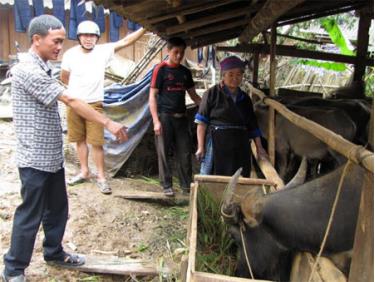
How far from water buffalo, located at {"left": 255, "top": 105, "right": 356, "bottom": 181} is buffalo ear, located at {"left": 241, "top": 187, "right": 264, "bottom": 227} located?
1507mm

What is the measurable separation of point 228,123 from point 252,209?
166 cm

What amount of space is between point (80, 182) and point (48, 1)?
649cm

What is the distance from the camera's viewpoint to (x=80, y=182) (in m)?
5.61

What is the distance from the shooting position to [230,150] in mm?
4344

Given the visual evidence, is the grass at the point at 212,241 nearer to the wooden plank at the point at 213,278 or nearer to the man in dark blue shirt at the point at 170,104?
the wooden plank at the point at 213,278

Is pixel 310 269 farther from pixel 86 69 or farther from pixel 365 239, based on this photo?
pixel 86 69

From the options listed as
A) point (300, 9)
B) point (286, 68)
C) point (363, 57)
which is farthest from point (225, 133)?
point (286, 68)

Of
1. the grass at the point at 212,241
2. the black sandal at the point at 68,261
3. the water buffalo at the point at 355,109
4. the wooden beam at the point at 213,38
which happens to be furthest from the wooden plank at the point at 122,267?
the wooden beam at the point at 213,38

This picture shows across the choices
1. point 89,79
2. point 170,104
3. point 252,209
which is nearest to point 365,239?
point 252,209

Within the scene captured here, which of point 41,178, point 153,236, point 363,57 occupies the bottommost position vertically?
point 153,236

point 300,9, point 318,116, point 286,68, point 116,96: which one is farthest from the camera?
point 286,68

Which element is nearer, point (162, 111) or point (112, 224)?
point (112, 224)

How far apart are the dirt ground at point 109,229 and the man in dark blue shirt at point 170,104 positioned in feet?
1.80

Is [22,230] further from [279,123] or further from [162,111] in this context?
[279,123]
